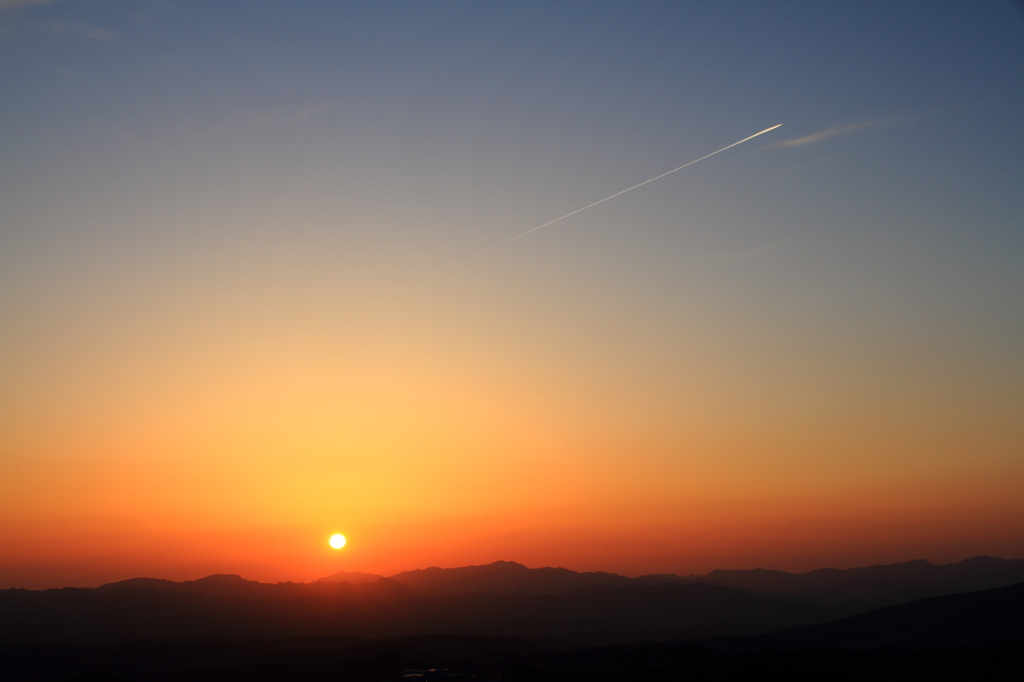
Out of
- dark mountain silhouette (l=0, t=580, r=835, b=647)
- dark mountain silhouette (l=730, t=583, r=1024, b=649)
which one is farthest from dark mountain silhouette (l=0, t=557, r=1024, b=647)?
dark mountain silhouette (l=730, t=583, r=1024, b=649)

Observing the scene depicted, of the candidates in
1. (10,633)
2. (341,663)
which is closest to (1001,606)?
(341,663)

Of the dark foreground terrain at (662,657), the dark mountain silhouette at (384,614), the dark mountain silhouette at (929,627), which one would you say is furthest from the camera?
the dark mountain silhouette at (384,614)

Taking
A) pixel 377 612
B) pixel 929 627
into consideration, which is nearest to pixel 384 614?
pixel 377 612

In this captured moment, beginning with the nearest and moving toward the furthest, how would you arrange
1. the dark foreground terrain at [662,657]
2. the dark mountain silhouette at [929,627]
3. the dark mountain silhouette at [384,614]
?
the dark foreground terrain at [662,657] < the dark mountain silhouette at [929,627] < the dark mountain silhouette at [384,614]

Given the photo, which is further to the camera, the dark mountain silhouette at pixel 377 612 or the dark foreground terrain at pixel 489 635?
the dark mountain silhouette at pixel 377 612

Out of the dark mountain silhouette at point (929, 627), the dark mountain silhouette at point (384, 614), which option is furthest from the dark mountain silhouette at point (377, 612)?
the dark mountain silhouette at point (929, 627)

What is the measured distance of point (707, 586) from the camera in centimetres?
18412

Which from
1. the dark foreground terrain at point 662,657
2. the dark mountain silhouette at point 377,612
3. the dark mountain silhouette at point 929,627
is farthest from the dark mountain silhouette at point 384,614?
the dark mountain silhouette at point 929,627

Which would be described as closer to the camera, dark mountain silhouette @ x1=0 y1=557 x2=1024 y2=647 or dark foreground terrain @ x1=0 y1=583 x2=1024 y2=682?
dark foreground terrain @ x1=0 y1=583 x2=1024 y2=682

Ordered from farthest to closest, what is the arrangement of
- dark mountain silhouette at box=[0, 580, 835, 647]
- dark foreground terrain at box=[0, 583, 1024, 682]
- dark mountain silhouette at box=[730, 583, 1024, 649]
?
dark mountain silhouette at box=[0, 580, 835, 647] → dark mountain silhouette at box=[730, 583, 1024, 649] → dark foreground terrain at box=[0, 583, 1024, 682]

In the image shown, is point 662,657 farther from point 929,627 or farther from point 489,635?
point 489,635

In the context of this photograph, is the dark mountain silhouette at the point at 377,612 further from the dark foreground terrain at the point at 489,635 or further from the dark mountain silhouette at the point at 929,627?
the dark mountain silhouette at the point at 929,627

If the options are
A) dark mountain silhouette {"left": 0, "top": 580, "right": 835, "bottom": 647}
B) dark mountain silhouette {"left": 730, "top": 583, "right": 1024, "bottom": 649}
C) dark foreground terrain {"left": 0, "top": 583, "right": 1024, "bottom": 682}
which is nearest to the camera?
dark foreground terrain {"left": 0, "top": 583, "right": 1024, "bottom": 682}

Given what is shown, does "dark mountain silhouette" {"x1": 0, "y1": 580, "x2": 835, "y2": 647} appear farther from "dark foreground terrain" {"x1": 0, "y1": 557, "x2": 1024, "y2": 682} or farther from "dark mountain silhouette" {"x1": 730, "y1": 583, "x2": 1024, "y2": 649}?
"dark mountain silhouette" {"x1": 730, "y1": 583, "x2": 1024, "y2": 649}
